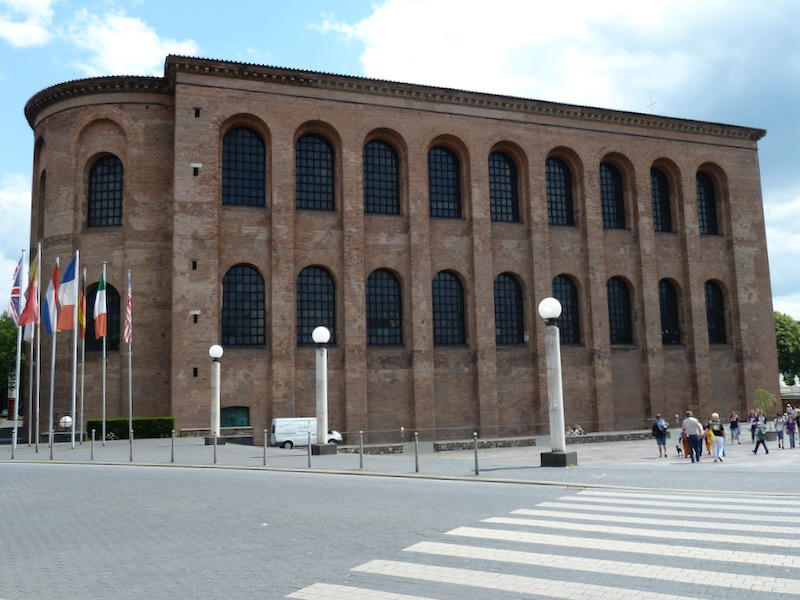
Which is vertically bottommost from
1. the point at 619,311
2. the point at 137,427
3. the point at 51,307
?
the point at 137,427

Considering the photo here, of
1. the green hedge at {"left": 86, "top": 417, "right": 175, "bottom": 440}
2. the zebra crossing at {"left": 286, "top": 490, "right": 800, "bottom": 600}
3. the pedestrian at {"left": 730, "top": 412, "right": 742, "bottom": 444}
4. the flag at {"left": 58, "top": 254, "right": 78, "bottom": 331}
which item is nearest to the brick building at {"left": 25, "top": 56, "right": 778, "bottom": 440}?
the green hedge at {"left": 86, "top": 417, "right": 175, "bottom": 440}

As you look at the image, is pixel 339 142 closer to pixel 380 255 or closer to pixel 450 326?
pixel 380 255

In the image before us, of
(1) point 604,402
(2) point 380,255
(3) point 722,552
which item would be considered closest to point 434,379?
(2) point 380,255

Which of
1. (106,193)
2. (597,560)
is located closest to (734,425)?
(597,560)

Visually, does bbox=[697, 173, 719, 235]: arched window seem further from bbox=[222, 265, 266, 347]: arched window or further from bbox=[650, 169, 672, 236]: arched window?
bbox=[222, 265, 266, 347]: arched window

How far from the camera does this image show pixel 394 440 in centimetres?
3186

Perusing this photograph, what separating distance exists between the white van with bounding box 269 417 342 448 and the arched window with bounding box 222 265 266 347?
14.0ft

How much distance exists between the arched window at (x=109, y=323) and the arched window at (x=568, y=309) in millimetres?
22063

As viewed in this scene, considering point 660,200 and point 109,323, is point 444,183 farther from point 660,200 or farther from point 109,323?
point 109,323

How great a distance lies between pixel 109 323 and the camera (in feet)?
101

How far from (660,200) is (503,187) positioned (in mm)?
10812

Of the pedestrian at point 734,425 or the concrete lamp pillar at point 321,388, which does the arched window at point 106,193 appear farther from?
the pedestrian at point 734,425

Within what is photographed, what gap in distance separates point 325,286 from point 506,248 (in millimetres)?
9930

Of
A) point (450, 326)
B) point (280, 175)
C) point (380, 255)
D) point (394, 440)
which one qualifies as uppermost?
point (280, 175)
